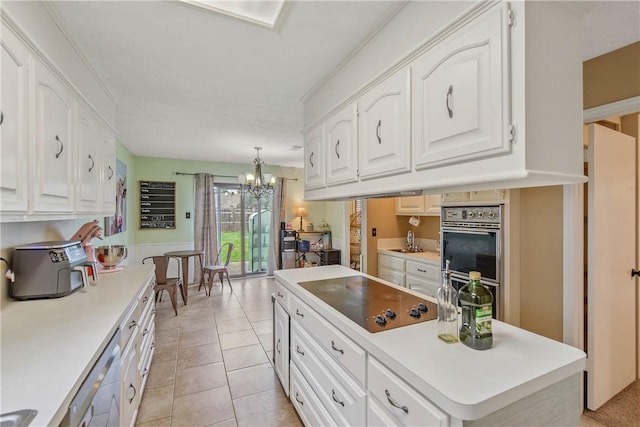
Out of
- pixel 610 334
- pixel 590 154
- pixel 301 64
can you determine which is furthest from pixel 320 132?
pixel 610 334

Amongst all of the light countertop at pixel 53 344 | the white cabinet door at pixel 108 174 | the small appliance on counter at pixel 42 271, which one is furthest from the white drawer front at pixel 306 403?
the white cabinet door at pixel 108 174

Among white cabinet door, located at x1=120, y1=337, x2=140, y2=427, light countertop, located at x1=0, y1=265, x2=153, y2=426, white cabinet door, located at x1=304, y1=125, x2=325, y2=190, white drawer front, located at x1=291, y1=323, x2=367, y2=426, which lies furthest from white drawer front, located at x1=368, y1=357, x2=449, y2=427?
white cabinet door, located at x1=304, y1=125, x2=325, y2=190

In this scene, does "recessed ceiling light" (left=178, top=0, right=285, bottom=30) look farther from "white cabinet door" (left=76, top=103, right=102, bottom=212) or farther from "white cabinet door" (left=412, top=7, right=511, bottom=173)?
"white cabinet door" (left=76, top=103, right=102, bottom=212)

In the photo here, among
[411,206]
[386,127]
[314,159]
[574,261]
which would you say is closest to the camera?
[386,127]

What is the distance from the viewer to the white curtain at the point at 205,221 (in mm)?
5605

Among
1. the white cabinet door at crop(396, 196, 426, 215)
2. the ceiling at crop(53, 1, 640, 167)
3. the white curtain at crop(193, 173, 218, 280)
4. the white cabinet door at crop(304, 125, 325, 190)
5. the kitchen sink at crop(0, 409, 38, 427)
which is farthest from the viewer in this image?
the white curtain at crop(193, 173, 218, 280)

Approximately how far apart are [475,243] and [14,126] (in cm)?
324

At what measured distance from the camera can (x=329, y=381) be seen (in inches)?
59.2

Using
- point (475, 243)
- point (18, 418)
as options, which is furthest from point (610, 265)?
point (18, 418)

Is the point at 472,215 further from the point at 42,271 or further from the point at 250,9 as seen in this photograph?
the point at 42,271

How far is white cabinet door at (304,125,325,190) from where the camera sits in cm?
233

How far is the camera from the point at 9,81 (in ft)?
3.84

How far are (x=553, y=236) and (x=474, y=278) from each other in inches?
64.5

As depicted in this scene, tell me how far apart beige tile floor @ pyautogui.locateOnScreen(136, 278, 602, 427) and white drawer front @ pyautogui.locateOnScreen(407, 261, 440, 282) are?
1599 millimetres
